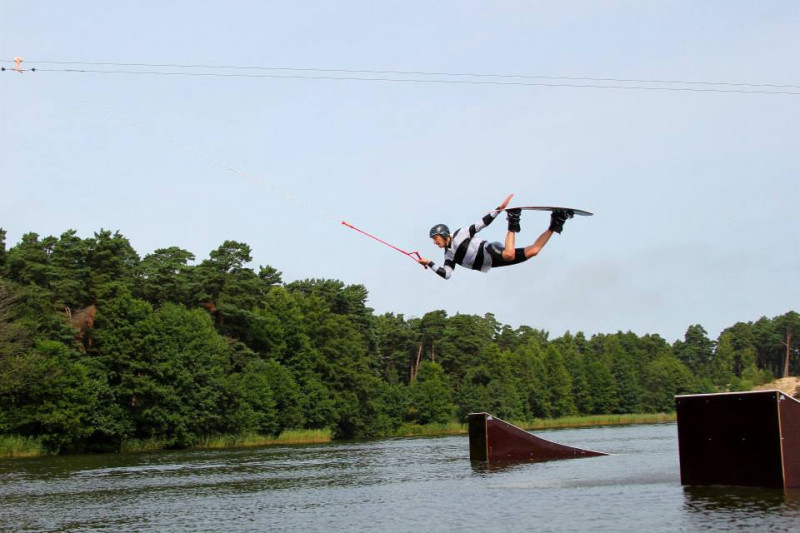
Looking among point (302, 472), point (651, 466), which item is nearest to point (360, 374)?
point (302, 472)

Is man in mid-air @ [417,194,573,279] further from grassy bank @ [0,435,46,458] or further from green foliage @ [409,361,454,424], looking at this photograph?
green foliage @ [409,361,454,424]

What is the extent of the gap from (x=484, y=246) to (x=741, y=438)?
9.19 m

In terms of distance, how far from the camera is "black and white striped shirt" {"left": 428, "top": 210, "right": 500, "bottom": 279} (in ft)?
51.2

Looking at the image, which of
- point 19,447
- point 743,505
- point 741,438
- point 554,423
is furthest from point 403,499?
point 554,423

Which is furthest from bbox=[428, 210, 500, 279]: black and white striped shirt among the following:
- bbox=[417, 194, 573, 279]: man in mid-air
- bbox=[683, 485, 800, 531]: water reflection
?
bbox=[683, 485, 800, 531]: water reflection

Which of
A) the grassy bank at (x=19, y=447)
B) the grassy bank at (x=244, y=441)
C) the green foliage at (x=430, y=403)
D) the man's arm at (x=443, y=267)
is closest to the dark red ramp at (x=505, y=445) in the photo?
the man's arm at (x=443, y=267)

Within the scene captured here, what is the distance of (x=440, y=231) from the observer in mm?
15953

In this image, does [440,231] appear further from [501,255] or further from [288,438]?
[288,438]

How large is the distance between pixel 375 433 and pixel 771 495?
75853 millimetres

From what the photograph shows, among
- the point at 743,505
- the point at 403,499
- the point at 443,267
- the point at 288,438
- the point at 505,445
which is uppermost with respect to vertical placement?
the point at 443,267

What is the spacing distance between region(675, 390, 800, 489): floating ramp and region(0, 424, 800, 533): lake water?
1.33ft

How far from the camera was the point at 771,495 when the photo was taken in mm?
19703

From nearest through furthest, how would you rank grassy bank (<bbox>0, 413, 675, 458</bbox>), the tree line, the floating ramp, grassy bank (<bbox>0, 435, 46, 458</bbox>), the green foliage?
1. the floating ramp
2. grassy bank (<bbox>0, 435, 46, 458</bbox>)
3. grassy bank (<bbox>0, 413, 675, 458</bbox>)
4. the tree line
5. the green foliage

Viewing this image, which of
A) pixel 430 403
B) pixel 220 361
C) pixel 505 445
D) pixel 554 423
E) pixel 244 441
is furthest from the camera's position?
pixel 554 423
